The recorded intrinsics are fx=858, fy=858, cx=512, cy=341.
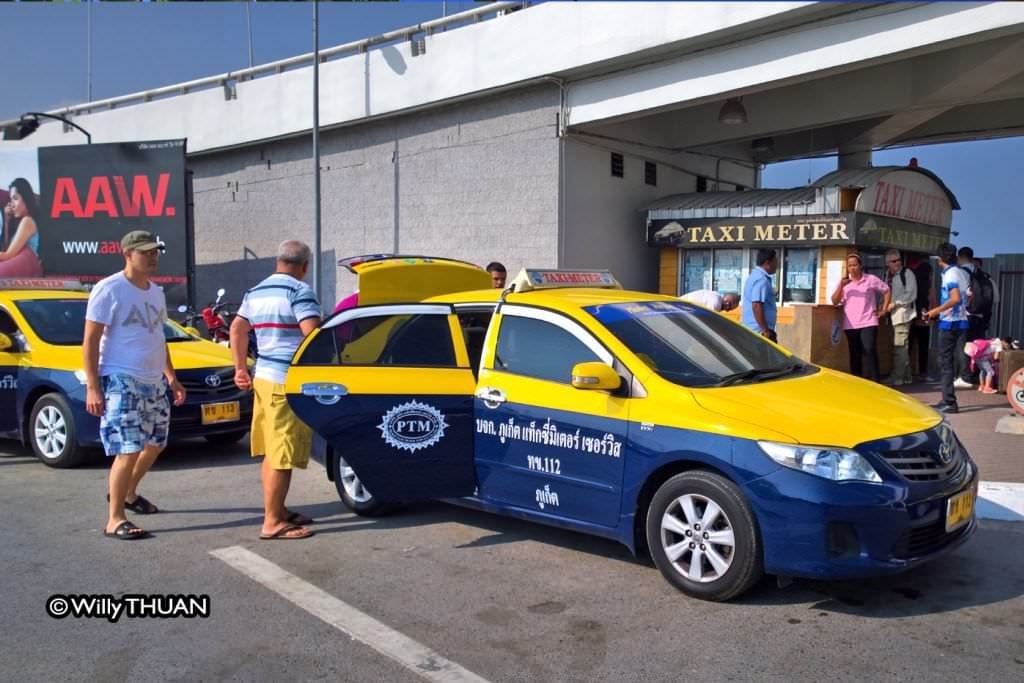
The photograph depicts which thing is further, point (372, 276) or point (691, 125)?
point (691, 125)

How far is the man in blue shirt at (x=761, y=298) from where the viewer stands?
8.21m

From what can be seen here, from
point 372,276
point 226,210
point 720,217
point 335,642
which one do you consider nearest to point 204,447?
point 372,276

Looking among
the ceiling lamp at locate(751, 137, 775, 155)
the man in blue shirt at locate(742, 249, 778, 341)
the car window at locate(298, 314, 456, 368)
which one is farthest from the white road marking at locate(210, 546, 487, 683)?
the ceiling lamp at locate(751, 137, 775, 155)

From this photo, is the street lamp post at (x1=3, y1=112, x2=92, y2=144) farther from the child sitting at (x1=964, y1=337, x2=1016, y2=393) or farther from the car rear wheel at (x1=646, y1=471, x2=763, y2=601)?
the car rear wheel at (x1=646, y1=471, x2=763, y2=601)

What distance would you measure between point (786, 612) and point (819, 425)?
0.94 metres

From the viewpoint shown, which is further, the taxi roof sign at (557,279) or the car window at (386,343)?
the taxi roof sign at (557,279)

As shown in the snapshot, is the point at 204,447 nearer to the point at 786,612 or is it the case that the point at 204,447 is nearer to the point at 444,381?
the point at 444,381

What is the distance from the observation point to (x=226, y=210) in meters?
20.7

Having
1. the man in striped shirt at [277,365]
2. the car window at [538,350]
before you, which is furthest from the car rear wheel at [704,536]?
the man in striped shirt at [277,365]

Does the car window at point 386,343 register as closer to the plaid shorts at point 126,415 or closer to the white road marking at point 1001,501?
the plaid shorts at point 126,415

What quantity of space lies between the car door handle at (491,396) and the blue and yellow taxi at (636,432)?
13 mm

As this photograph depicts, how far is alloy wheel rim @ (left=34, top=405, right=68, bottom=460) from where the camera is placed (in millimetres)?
7621

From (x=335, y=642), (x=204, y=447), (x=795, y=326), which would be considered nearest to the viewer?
(x=335, y=642)

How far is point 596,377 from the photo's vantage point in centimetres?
458
